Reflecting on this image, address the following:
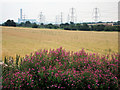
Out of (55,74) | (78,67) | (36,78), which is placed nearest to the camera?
(55,74)

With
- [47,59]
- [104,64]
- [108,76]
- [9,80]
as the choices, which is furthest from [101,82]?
[9,80]

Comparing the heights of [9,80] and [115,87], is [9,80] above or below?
above

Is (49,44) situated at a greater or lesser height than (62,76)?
greater

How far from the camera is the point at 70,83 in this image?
3945 mm

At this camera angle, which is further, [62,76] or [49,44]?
[49,44]

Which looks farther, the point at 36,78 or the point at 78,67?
the point at 78,67

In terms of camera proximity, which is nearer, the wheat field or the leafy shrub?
the leafy shrub

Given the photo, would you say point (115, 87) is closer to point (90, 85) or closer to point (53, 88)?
point (90, 85)

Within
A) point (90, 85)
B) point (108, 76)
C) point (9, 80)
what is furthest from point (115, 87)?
point (9, 80)

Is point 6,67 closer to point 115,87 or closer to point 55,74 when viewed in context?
point 55,74

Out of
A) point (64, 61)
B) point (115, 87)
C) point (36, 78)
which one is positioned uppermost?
point (64, 61)

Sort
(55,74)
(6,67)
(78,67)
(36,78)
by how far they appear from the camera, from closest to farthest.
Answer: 1. (55,74)
2. (36,78)
3. (78,67)
4. (6,67)

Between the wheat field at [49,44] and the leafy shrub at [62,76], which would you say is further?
the wheat field at [49,44]

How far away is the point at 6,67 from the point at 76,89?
2418 millimetres
